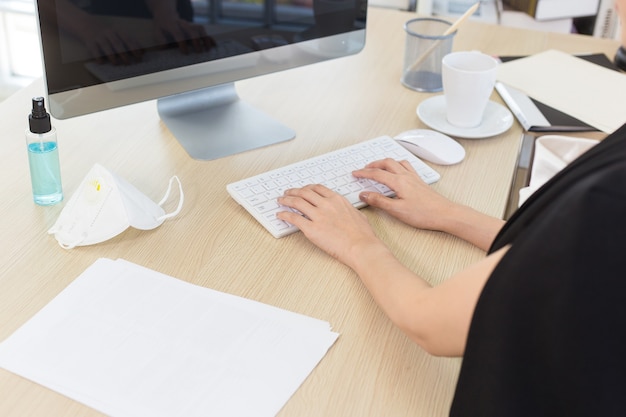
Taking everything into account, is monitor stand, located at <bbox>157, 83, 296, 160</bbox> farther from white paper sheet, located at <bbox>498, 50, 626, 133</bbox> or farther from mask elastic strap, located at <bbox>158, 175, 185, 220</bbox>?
white paper sheet, located at <bbox>498, 50, 626, 133</bbox>

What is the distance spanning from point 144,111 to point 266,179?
1.12ft

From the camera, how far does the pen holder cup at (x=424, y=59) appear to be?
1405 mm

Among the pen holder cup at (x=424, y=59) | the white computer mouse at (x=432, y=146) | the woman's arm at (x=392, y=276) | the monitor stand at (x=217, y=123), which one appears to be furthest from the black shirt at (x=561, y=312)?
the pen holder cup at (x=424, y=59)

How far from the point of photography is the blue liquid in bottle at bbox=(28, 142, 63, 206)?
3.26ft

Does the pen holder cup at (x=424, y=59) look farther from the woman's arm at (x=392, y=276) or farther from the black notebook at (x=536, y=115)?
the woman's arm at (x=392, y=276)

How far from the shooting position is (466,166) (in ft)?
3.87

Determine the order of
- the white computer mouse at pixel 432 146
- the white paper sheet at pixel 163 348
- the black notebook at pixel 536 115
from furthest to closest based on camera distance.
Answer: the black notebook at pixel 536 115
the white computer mouse at pixel 432 146
the white paper sheet at pixel 163 348

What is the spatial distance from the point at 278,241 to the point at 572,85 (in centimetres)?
79

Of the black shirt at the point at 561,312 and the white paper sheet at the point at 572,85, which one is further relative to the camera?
the white paper sheet at the point at 572,85

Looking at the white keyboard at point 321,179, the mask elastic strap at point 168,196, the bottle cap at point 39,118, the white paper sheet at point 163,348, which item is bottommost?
the white paper sheet at point 163,348

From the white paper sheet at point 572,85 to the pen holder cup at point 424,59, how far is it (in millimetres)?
139

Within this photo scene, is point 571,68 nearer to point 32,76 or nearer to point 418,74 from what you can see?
point 418,74

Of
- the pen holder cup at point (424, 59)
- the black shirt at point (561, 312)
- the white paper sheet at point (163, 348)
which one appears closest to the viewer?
the black shirt at point (561, 312)

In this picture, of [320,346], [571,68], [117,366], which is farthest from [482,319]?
[571,68]
